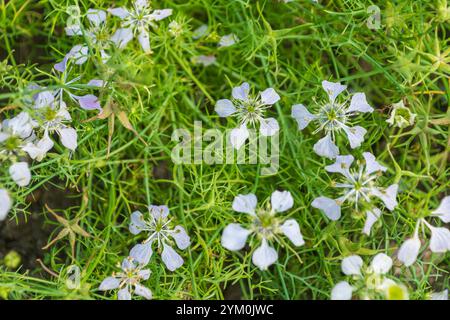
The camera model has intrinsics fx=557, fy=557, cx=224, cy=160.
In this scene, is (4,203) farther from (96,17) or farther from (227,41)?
(227,41)

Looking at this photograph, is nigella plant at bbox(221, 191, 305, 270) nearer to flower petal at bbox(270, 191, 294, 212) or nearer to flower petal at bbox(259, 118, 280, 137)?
flower petal at bbox(270, 191, 294, 212)

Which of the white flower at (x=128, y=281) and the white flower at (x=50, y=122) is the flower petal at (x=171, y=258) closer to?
the white flower at (x=128, y=281)

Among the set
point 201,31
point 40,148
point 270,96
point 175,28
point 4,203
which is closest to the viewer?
point 4,203

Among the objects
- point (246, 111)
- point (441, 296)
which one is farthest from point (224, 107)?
point (441, 296)

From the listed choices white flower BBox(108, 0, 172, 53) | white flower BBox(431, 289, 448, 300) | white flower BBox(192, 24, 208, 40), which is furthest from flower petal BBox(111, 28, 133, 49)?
white flower BBox(431, 289, 448, 300)

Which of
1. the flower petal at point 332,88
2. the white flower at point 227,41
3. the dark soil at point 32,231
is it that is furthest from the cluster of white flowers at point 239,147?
the dark soil at point 32,231

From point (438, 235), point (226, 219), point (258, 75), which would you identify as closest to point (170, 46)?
point (258, 75)
